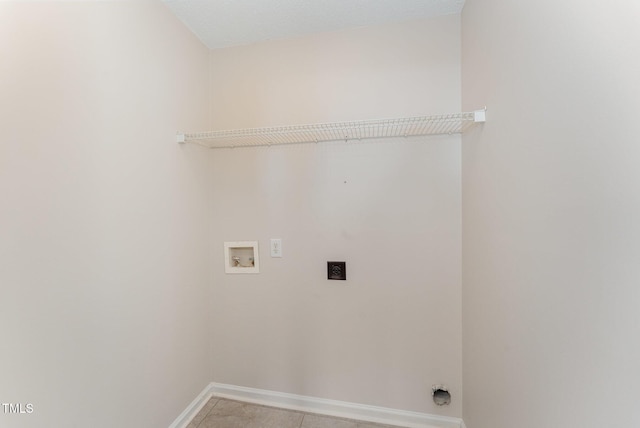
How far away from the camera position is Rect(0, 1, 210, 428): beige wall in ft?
2.74

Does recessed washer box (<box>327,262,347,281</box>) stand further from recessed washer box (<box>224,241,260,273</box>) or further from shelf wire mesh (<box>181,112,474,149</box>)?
shelf wire mesh (<box>181,112,474,149</box>)

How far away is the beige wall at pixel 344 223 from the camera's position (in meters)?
1.55

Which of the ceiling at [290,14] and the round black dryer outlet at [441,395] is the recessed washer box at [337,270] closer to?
the round black dryer outlet at [441,395]

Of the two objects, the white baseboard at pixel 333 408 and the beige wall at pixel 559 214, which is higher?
the beige wall at pixel 559 214

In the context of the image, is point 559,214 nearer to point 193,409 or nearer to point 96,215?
point 96,215

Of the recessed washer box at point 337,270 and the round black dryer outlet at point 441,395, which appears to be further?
the recessed washer box at point 337,270

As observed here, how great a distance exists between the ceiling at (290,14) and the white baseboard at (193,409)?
257 cm

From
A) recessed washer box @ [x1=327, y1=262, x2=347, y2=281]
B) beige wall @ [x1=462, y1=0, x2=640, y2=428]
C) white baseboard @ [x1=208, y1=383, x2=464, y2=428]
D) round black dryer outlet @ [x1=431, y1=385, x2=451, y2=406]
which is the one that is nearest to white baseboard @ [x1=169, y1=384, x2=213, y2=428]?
white baseboard @ [x1=208, y1=383, x2=464, y2=428]

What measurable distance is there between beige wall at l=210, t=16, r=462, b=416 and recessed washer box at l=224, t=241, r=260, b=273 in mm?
54

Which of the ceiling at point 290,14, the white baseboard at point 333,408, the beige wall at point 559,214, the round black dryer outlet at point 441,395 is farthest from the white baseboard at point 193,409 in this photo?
the ceiling at point 290,14

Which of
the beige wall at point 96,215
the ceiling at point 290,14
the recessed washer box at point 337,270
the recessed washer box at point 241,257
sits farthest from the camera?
the recessed washer box at point 241,257

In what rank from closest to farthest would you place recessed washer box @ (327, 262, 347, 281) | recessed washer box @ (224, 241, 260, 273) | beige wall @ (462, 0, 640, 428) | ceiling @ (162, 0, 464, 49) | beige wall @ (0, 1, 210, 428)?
1. beige wall @ (462, 0, 640, 428)
2. beige wall @ (0, 1, 210, 428)
3. ceiling @ (162, 0, 464, 49)
4. recessed washer box @ (327, 262, 347, 281)
5. recessed washer box @ (224, 241, 260, 273)

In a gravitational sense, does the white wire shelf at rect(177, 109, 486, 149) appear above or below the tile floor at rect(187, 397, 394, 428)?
above

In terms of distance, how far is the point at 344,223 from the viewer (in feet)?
5.48
